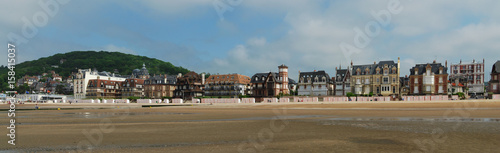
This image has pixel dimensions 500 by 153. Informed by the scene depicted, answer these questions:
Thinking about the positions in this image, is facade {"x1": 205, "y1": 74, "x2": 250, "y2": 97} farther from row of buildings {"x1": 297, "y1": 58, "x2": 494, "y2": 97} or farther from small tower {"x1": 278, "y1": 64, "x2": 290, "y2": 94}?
row of buildings {"x1": 297, "y1": 58, "x2": 494, "y2": 97}

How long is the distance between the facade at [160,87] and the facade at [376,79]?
225ft

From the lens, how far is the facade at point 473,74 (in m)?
110

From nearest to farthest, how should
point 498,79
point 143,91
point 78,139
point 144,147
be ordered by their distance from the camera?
1. point 144,147
2. point 78,139
3. point 498,79
4. point 143,91

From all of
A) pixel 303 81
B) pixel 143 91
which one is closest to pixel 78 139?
pixel 303 81

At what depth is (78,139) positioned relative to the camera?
13266mm

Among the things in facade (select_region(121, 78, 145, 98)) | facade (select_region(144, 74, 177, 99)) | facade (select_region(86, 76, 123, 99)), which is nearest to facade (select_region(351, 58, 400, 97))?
facade (select_region(144, 74, 177, 99))

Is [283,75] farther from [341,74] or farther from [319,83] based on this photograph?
[341,74]

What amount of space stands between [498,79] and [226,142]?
9695 cm

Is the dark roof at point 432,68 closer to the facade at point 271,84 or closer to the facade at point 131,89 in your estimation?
the facade at point 271,84

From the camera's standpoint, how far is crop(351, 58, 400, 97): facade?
7969cm

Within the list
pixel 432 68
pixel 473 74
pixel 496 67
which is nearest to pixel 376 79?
pixel 432 68

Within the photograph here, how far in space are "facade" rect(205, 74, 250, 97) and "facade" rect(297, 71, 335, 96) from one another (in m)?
22.4

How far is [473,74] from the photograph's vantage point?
11362 centimetres

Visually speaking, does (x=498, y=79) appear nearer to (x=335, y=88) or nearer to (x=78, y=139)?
(x=335, y=88)
